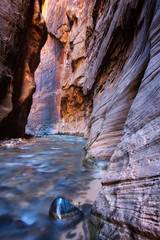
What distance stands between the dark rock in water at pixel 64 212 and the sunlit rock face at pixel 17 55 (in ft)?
18.7

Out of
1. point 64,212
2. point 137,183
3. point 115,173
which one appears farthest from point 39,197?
point 137,183

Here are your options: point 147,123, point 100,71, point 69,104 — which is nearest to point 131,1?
point 100,71

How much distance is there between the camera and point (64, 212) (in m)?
1.13

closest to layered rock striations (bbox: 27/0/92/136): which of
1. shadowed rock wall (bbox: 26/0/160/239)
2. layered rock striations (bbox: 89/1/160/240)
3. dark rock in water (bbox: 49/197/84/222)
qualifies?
shadowed rock wall (bbox: 26/0/160/239)

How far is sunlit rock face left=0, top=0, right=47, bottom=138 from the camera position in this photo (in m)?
6.14

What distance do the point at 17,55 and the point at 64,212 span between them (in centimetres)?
815

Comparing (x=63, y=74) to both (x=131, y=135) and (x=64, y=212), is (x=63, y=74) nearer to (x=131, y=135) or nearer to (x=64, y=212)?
(x=131, y=135)

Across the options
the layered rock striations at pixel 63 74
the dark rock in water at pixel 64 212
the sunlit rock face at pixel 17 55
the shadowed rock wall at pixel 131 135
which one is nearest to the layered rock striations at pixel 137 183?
the shadowed rock wall at pixel 131 135

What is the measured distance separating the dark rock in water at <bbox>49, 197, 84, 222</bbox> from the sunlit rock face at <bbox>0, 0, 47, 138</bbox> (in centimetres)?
569

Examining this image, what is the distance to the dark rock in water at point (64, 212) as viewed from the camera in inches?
43.6

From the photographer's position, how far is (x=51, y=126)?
70.1 ft

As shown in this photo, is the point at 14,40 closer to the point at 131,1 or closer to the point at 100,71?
the point at 100,71

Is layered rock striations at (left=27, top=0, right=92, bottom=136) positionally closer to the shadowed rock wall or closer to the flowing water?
the shadowed rock wall

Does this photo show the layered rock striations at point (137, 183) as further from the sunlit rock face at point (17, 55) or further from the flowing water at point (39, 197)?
the sunlit rock face at point (17, 55)
